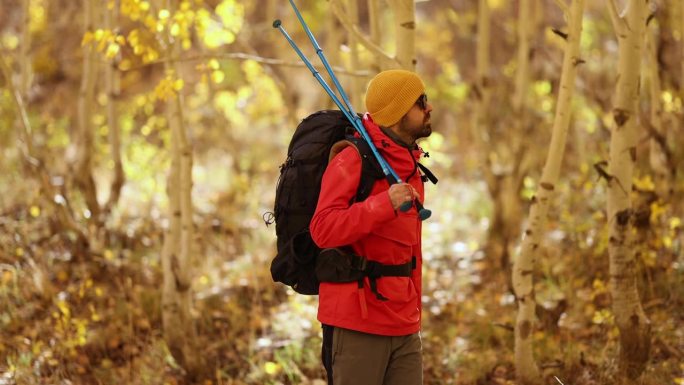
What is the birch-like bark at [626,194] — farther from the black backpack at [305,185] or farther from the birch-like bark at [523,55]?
the birch-like bark at [523,55]

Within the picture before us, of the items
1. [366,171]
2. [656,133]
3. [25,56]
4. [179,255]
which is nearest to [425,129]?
[366,171]

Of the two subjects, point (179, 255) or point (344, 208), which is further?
point (179, 255)

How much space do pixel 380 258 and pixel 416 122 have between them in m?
0.54

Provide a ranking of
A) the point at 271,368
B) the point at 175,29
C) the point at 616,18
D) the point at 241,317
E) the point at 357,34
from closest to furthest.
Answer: the point at 616,18 < the point at 357,34 < the point at 175,29 < the point at 271,368 < the point at 241,317

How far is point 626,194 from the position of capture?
15.0ft

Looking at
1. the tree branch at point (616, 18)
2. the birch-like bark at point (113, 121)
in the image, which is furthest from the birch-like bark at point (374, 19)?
the birch-like bark at point (113, 121)

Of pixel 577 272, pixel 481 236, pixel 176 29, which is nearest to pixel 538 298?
pixel 577 272

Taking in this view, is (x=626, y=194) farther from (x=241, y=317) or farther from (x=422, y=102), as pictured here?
(x=241, y=317)

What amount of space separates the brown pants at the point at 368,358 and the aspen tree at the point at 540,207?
164 cm

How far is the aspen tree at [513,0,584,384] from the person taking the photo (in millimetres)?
4324

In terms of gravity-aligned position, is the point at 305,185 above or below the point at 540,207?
below

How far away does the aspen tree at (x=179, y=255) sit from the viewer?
535 cm

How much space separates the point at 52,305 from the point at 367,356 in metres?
4.10

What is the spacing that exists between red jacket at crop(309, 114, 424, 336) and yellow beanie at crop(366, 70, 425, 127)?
75mm
